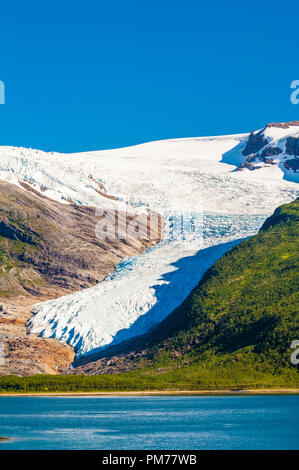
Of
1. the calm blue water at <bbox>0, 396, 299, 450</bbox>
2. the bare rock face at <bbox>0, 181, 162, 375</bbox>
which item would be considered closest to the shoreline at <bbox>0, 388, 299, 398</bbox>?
the calm blue water at <bbox>0, 396, 299, 450</bbox>

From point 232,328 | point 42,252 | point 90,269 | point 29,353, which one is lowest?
point 29,353

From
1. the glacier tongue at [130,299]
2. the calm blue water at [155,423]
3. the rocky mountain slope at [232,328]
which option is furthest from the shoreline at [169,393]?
the glacier tongue at [130,299]

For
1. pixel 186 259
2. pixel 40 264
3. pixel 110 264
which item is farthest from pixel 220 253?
pixel 40 264

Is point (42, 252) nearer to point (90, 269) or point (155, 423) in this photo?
point (90, 269)

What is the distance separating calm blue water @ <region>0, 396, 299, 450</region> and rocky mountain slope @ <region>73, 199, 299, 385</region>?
771cm

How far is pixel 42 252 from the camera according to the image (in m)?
186

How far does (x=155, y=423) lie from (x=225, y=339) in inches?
1831

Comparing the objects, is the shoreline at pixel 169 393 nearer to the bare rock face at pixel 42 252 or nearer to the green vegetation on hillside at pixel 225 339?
the green vegetation on hillside at pixel 225 339

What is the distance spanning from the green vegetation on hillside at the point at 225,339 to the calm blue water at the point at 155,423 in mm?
4725

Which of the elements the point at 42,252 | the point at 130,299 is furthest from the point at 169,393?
the point at 42,252

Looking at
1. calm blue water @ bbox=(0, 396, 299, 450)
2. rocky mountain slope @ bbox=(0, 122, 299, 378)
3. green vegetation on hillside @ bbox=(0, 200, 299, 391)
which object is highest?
rocky mountain slope @ bbox=(0, 122, 299, 378)

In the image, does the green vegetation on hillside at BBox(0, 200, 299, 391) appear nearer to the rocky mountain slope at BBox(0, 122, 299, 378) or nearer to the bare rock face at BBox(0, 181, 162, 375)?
the rocky mountain slope at BBox(0, 122, 299, 378)

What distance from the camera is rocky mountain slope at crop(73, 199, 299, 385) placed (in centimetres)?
11725
